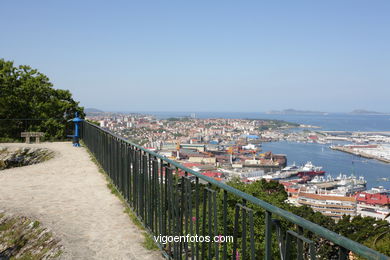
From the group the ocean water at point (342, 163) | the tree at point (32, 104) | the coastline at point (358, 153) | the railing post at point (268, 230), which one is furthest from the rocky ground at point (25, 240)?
the coastline at point (358, 153)

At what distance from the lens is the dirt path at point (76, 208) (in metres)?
4.41

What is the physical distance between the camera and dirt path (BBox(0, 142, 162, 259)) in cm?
441

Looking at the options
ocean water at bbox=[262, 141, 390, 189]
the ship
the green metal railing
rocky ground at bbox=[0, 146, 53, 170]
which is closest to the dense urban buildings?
the ship

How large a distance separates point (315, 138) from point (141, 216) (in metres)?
135

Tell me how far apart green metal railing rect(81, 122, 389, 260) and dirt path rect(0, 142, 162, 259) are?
33cm

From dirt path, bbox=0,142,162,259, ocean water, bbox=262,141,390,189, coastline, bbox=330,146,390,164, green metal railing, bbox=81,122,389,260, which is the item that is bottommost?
ocean water, bbox=262,141,390,189

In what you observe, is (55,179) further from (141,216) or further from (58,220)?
(141,216)

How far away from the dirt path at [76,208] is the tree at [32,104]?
841 cm

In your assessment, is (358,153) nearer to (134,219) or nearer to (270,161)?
(270,161)

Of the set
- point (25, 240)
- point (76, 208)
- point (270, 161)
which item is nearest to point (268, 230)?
point (25, 240)

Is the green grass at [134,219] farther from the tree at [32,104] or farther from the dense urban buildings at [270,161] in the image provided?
the tree at [32,104]

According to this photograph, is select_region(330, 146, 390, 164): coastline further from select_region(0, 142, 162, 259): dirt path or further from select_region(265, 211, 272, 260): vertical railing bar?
select_region(265, 211, 272, 260): vertical railing bar

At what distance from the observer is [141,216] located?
517 centimetres

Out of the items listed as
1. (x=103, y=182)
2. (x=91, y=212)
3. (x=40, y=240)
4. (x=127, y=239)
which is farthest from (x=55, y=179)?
(x=127, y=239)
